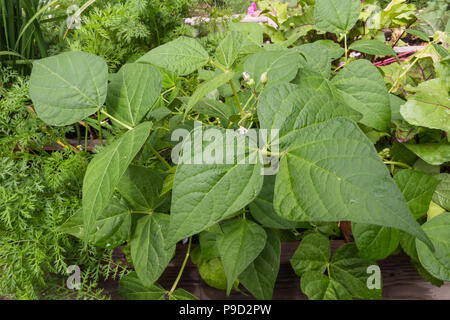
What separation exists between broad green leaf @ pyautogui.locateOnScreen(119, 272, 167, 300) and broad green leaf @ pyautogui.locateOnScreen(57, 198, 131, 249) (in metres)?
0.06

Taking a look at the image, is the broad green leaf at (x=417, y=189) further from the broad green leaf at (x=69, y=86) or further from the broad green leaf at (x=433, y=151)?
the broad green leaf at (x=69, y=86)

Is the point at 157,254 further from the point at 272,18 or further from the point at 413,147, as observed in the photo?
the point at 272,18

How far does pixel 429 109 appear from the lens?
414 millimetres

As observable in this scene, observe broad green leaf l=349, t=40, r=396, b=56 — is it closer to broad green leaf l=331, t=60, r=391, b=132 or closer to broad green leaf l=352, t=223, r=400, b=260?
broad green leaf l=331, t=60, r=391, b=132

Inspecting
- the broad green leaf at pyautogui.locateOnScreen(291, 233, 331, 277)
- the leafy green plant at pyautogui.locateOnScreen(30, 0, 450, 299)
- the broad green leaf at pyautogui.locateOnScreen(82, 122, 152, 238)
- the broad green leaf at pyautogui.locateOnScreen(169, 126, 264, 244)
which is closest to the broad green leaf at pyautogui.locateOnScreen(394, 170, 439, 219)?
the leafy green plant at pyautogui.locateOnScreen(30, 0, 450, 299)

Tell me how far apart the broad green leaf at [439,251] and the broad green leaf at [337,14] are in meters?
0.30

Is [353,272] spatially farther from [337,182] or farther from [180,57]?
[180,57]

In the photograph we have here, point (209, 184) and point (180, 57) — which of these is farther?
→ point (180, 57)

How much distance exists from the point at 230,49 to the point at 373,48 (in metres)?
0.22

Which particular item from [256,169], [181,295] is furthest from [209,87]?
[181,295]

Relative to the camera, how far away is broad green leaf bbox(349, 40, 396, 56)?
451 millimetres

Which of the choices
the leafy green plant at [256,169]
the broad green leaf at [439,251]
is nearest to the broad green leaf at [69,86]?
the leafy green plant at [256,169]

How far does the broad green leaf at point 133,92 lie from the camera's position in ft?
1.30

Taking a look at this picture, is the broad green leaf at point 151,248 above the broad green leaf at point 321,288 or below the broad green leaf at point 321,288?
above
